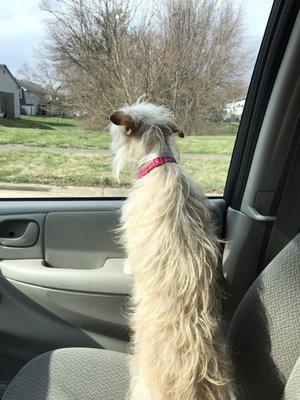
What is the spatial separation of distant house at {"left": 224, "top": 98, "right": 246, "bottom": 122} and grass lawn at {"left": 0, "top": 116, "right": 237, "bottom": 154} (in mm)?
50

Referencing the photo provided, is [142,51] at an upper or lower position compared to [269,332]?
upper

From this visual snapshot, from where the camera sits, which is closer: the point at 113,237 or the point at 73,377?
the point at 73,377

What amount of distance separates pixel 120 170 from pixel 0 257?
93cm

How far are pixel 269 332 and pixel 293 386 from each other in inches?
9.3

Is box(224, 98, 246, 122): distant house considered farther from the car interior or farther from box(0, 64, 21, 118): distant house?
box(0, 64, 21, 118): distant house

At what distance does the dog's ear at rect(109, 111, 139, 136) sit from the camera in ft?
7.50

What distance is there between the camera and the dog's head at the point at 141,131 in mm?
2379

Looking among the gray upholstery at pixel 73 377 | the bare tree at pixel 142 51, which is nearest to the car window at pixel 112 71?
the bare tree at pixel 142 51

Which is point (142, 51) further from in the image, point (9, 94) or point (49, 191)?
point (49, 191)

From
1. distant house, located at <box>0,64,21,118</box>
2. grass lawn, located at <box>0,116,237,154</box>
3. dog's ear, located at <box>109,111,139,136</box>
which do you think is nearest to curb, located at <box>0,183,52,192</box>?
grass lawn, located at <box>0,116,237,154</box>

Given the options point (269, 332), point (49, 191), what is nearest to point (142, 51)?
point (49, 191)

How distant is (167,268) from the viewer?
192cm

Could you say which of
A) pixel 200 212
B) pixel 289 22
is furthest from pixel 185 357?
pixel 289 22

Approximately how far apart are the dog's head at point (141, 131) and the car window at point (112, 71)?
123 mm
